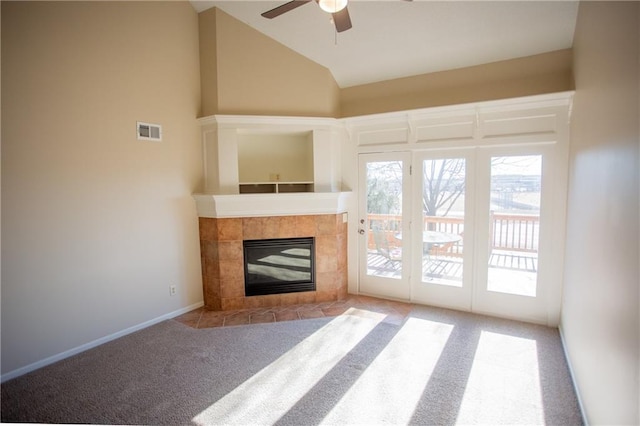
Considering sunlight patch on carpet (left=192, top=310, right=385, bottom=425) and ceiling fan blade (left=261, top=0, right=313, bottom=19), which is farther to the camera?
ceiling fan blade (left=261, top=0, right=313, bottom=19)

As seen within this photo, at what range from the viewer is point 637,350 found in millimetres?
1216

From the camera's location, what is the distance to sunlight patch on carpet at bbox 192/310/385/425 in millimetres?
2092

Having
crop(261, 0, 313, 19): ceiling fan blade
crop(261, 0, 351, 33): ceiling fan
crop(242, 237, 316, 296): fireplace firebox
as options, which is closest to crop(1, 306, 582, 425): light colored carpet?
crop(242, 237, 316, 296): fireplace firebox

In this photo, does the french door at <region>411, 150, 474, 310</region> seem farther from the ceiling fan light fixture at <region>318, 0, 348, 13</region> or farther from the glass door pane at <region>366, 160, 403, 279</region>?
the ceiling fan light fixture at <region>318, 0, 348, 13</region>

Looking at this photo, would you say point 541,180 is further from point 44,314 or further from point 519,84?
point 44,314

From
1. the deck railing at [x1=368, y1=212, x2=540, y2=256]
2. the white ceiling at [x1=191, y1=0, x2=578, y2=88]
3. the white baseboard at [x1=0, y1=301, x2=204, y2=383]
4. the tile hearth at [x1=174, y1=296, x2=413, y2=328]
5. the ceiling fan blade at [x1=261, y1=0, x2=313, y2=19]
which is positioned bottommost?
the tile hearth at [x1=174, y1=296, x2=413, y2=328]

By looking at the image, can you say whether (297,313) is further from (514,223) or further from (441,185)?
(514,223)

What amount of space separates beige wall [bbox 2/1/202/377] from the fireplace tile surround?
0.84ft

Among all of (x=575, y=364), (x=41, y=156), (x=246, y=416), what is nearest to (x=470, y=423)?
(x=575, y=364)

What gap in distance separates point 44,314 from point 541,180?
15.9 ft

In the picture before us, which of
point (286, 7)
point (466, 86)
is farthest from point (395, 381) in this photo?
point (466, 86)

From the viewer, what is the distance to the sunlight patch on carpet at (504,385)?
2039 mm

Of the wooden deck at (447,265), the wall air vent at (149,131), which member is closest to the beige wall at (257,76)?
the wall air vent at (149,131)

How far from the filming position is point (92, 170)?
9.68ft
